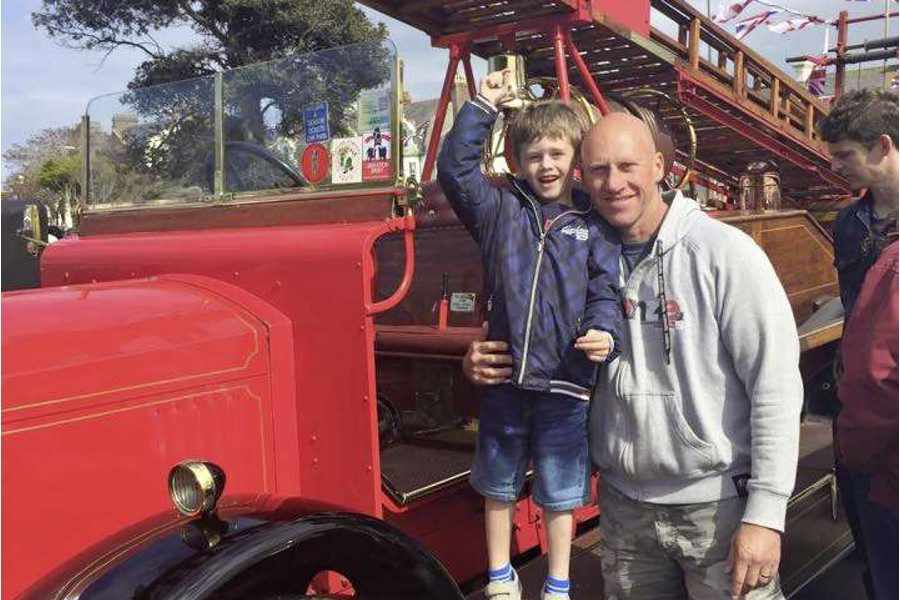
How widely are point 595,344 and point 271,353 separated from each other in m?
0.85

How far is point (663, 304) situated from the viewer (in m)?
1.73

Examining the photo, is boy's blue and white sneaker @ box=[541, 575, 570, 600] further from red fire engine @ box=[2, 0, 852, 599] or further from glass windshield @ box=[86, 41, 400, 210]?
glass windshield @ box=[86, 41, 400, 210]

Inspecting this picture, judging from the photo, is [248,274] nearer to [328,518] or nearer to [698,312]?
[328,518]

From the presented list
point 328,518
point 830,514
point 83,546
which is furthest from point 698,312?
point 830,514

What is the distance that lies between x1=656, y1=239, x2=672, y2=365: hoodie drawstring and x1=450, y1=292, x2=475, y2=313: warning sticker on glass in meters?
1.16

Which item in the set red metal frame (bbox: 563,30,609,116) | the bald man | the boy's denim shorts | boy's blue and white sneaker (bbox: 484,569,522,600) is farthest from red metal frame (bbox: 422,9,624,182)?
boy's blue and white sneaker (bbox: 484,569,522,600)

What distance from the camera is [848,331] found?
173 centimetres

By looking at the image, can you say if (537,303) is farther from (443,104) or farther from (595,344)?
(443,104)

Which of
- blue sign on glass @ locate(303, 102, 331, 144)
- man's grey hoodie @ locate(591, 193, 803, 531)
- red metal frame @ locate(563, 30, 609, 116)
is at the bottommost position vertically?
man's grey hoodie @ locate(591, 193, 803, 531)

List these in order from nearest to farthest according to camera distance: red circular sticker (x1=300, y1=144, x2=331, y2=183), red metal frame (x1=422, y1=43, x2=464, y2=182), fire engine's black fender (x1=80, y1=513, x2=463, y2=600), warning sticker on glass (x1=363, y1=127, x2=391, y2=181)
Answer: fire engine's black fender (x1=80, y1=513, x2=463, y2=600) < warning sticker on glass (x1=363, y1=127, x2=391, y2=181) < red circular sticker (x1=300, y1=144, x2=331, y2=183) < red metal frame (x1=422, y1=43, x2=464, y2=182)

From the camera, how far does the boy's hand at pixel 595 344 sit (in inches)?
67.7

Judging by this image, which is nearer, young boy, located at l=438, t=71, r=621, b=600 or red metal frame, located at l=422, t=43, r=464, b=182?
young boy, located at l=438, t=71, r=621, b=600

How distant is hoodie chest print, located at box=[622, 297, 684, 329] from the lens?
1.71 meters

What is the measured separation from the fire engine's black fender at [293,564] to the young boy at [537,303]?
1.03 ft
